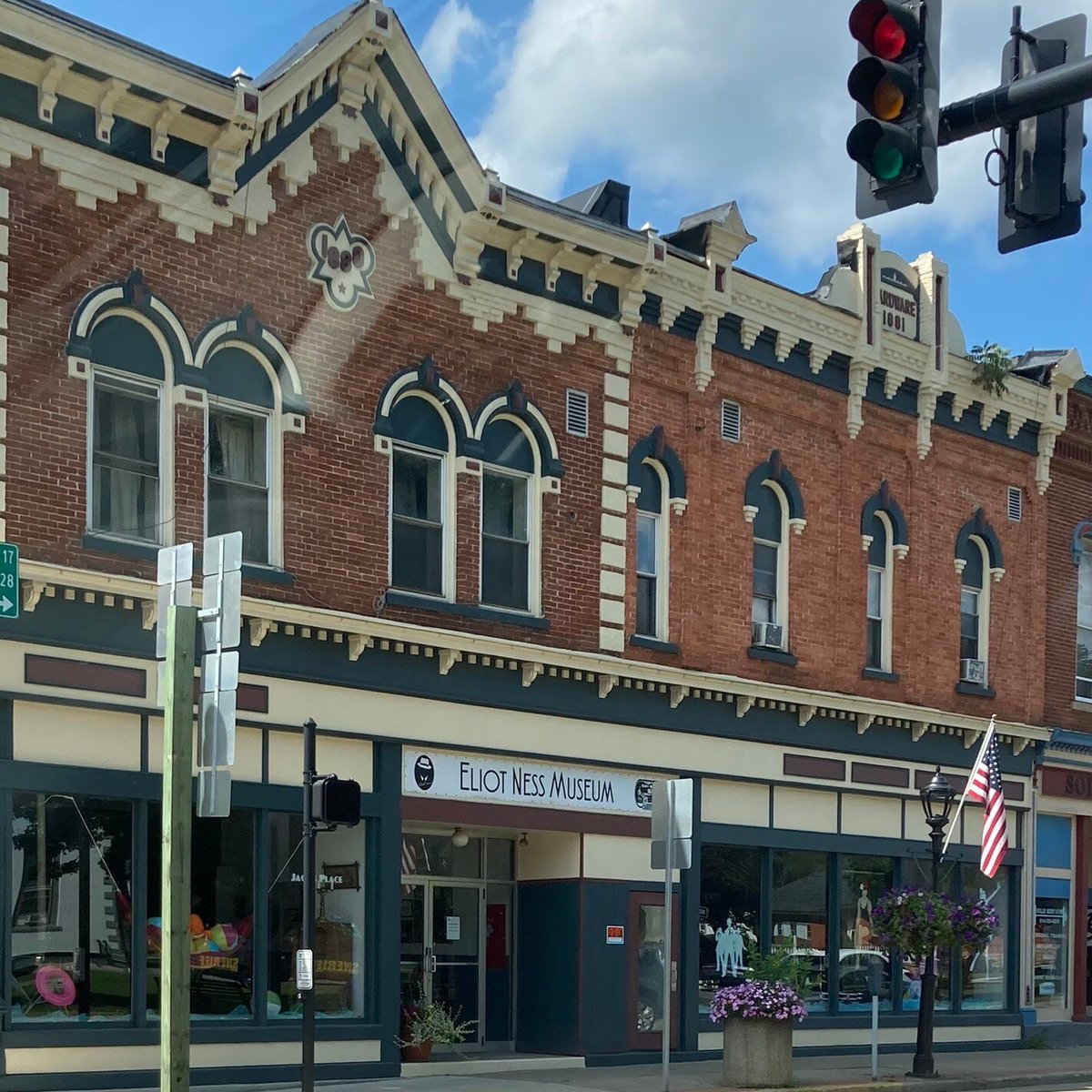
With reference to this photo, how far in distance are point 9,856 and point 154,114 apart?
740 centimetres

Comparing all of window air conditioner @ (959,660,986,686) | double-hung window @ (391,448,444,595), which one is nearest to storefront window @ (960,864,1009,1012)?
window air conditioner @ (959,660,986,686)

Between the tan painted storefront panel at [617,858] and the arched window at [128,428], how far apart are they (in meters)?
7.10

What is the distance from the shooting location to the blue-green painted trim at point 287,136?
1958 centimetres

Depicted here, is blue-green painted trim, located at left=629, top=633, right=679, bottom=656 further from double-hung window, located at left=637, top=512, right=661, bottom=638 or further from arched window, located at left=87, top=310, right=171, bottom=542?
arched window, located at left=87, top=310, right=171, bottom=542

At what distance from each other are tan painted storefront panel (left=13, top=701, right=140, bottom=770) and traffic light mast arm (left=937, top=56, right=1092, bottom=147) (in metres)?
11.7

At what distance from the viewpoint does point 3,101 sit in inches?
692

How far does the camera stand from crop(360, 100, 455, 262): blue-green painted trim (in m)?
20.8

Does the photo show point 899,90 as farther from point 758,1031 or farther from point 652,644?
point 652,644

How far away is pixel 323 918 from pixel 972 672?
12.5 metres

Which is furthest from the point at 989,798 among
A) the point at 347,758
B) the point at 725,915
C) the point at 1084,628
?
the point at 347,758

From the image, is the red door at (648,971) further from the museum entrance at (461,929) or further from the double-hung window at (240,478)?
the double-hung window at (240,478)

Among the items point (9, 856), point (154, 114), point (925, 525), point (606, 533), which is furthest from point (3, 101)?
point (925, 525)

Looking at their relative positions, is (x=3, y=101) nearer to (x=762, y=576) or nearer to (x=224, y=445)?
(x=224, y=445)

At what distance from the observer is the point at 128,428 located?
18.5m
